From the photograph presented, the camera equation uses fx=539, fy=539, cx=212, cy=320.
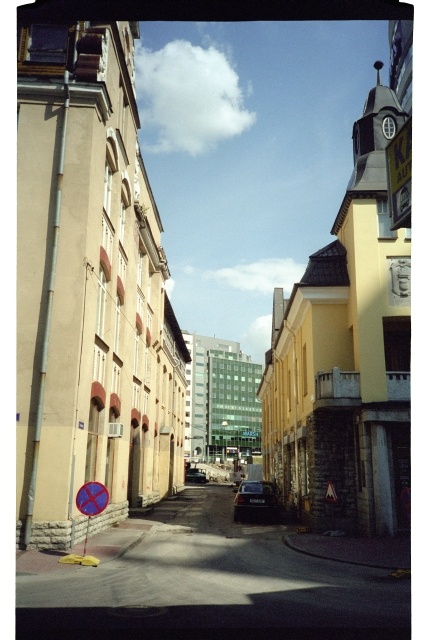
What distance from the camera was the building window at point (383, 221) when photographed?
15703 millimetres

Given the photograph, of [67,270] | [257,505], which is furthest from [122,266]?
[257,505]

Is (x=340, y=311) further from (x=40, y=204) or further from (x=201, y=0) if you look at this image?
(x=201, y=0)

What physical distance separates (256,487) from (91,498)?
1045 centimetres

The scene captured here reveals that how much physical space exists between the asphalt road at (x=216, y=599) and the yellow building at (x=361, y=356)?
448 centimetres

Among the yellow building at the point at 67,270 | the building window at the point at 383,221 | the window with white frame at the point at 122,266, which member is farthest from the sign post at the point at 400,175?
the window with white frame at the point at 122,266

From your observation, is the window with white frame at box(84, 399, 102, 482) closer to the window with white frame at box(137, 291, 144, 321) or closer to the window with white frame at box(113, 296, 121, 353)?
the window with white frame at box(113, 296, 121, 353)

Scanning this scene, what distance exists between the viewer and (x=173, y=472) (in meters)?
34.4

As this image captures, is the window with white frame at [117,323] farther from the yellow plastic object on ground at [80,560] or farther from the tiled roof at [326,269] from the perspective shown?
the yellow plastic object on ground at [80,560]

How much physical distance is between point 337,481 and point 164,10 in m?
13.8

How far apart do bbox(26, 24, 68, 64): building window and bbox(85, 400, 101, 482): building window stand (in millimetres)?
8261

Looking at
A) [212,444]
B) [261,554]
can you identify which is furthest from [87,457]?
[212,444]

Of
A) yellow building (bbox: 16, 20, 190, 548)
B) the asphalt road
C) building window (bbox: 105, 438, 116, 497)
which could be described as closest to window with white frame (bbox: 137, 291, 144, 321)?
yellow building (bbox: 16, 20, 190, 548)

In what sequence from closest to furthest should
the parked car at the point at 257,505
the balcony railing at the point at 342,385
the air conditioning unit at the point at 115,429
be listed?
the balcony railing at the point at 342,385, the air conditioning unit at the point at 115,429, the parked car at the point at 257,505

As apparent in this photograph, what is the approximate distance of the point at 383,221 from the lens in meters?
15.9
